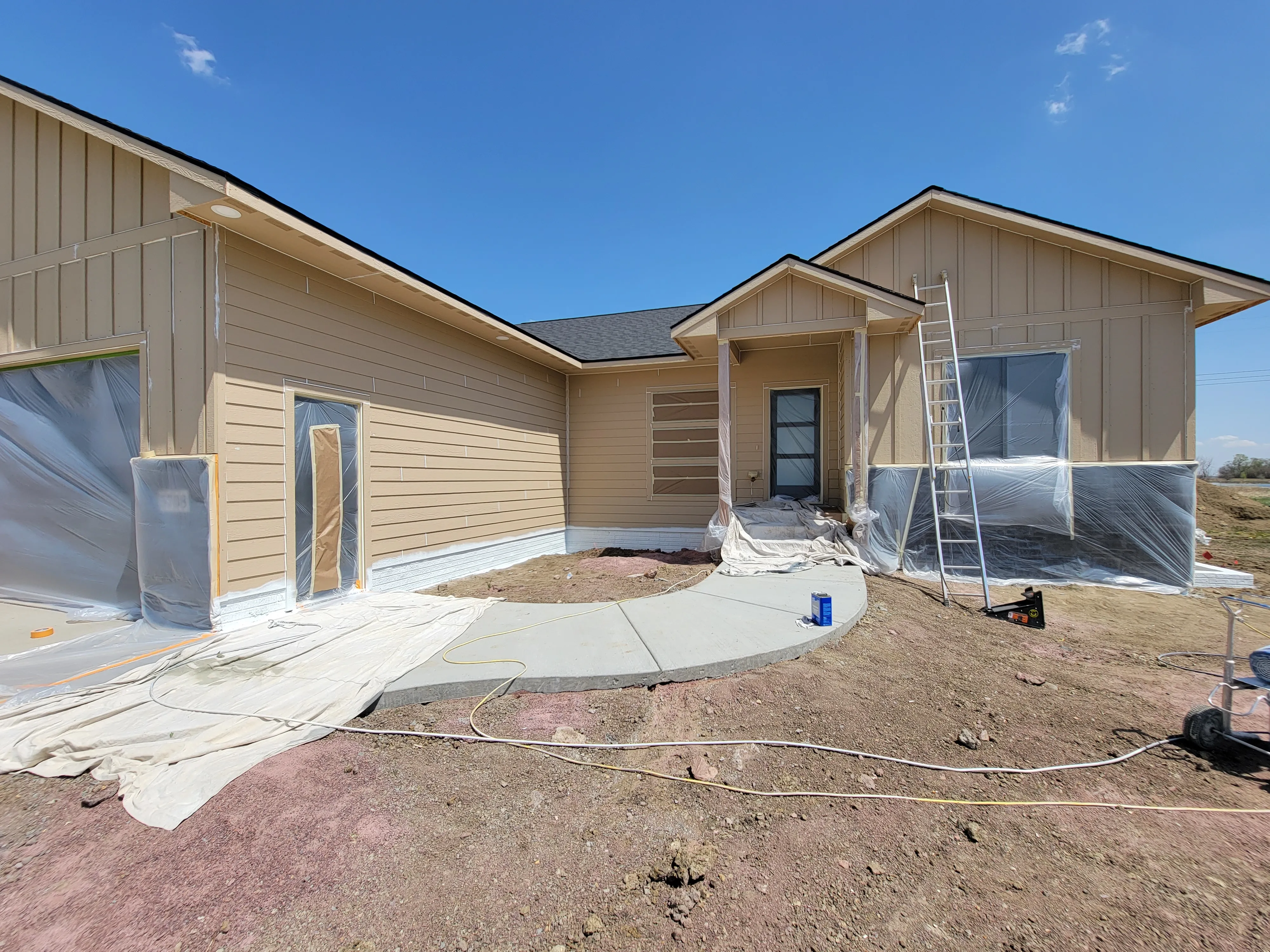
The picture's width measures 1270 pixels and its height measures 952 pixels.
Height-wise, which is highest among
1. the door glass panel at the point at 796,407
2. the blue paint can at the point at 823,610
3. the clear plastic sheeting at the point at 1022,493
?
→ the door glass panel at the point at 796,407

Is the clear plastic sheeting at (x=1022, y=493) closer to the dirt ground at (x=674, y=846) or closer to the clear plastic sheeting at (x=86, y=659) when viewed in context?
the dirt ground at (x=674, y=846)

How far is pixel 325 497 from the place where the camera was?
5465mm

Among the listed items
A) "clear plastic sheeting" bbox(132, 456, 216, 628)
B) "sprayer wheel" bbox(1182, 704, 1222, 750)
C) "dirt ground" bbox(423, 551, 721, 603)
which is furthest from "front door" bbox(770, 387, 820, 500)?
"clear plastic sheeting" bbox(132, 456, 216, 628)

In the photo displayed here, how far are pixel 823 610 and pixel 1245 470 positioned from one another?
54.0 m

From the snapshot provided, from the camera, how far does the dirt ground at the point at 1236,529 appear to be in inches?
339

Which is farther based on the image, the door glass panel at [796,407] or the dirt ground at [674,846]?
the door glass panel at [796,407]

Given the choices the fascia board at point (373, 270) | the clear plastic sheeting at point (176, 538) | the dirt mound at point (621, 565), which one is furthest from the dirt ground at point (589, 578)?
the fascia board at point (373, 270)

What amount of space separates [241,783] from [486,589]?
411 cm

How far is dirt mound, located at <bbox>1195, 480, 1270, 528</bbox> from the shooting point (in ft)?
46.9

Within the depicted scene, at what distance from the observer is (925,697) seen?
3496 millimetres

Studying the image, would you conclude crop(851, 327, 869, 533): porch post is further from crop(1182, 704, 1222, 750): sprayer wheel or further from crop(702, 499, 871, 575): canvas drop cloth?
crop(1182, 704, 1222, 750): sprayer wheel

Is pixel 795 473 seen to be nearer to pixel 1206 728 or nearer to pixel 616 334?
pixel 616 334

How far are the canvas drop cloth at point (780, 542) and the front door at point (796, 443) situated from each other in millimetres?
1146

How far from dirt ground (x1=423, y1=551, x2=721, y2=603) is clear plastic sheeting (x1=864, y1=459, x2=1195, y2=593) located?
8.63ft
